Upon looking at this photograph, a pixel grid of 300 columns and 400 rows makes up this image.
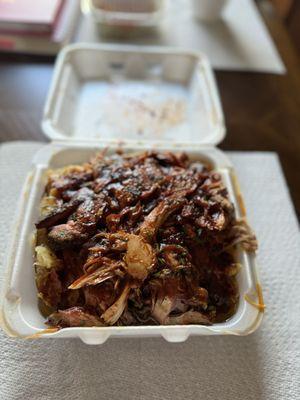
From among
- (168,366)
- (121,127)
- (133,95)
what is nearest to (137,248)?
(168,366)

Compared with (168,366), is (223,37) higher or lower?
higher

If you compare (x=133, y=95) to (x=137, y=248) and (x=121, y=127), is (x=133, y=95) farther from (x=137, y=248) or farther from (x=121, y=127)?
(x=137, y=248)

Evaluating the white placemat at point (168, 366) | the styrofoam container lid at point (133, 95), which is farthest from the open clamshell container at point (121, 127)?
the white placemat at point (168, 366)

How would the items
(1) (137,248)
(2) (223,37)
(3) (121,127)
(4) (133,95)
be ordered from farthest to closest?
(2) (223,37) → (4) (133,95) → (3) (121,127) → (1) (137,248)

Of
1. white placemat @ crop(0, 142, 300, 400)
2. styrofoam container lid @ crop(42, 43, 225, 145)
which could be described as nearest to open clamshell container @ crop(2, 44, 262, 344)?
styrofoam container lid @ crop(42, 43, 225, 145)

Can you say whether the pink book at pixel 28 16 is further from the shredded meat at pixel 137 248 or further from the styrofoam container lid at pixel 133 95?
the shredded meat at pixel 137 248

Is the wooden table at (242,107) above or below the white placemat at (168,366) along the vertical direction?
above

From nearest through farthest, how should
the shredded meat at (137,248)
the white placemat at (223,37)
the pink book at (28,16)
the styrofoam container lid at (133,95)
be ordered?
the shredded meat at (137,248), the styrofoam container lid at (133,95), the pink book at (28,16), the white placemat at (223,37)
